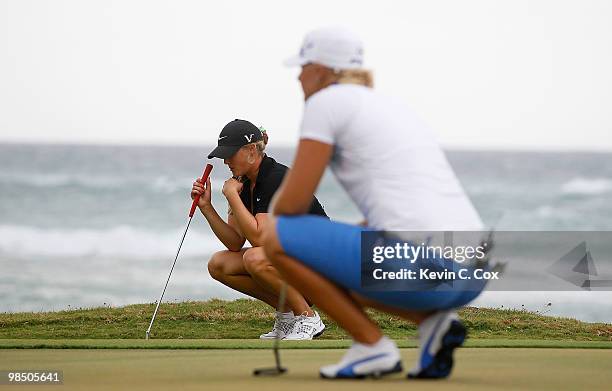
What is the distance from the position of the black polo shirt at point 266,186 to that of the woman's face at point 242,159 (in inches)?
4.0

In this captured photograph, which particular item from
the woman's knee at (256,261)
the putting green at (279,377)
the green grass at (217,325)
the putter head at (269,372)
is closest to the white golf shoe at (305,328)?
the woman's knee at (256,261)

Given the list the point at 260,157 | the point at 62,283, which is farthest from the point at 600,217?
the point at 260,157

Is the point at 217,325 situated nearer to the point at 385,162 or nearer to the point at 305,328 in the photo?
the point at 305,328

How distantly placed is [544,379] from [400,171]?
0.91 metres

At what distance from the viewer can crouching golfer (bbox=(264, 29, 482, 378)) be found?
155 inches

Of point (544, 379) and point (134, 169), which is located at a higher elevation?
point (134, 169)

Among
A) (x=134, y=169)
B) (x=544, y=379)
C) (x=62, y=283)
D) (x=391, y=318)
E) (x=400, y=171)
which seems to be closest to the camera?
(x=400, y=171)

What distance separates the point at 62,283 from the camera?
69.0ft

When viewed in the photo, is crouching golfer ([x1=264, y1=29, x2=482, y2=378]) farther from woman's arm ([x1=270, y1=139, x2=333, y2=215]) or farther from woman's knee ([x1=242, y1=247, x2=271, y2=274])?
woman's knee ([x1=242, y1=247, x2=271, y2=274])

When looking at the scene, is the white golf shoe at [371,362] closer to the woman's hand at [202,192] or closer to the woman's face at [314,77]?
the woman's face at [314,77]

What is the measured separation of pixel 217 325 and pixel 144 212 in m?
19.3

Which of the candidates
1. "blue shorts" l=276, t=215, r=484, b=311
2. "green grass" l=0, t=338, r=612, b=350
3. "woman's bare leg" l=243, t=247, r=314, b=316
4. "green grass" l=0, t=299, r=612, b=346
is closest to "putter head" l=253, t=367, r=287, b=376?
"blue shorts" l=276, t=215, r=484, b=311

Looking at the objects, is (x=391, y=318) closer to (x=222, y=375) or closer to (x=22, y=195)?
(x=222, y=375)

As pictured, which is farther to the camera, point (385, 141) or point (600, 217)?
point (600, 217)
